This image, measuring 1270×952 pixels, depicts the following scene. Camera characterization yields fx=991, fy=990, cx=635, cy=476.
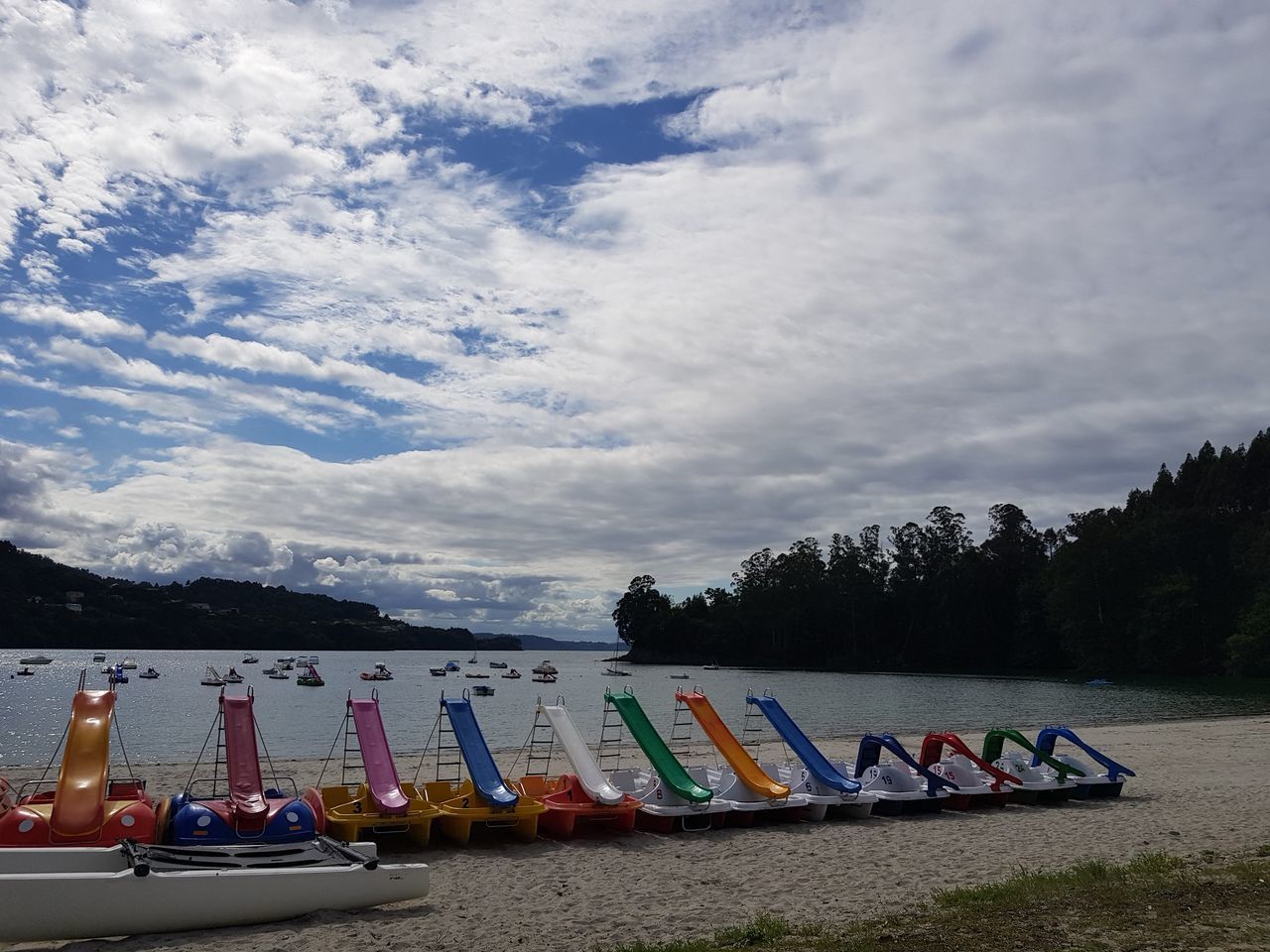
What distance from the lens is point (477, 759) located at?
52.4 feet

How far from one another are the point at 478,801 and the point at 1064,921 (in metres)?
8.94

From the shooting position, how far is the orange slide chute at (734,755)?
1709 cm

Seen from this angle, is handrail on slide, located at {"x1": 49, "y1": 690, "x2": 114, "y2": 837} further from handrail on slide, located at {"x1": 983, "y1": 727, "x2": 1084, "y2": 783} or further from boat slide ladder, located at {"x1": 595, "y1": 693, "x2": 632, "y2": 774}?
handrail on slide, located at {"x1": 983, "y1": 727, "x2": 1084, "y2": 783}

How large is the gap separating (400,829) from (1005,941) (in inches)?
346

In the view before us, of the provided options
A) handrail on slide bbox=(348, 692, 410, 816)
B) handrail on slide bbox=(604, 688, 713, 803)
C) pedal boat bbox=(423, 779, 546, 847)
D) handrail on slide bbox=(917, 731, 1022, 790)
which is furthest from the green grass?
handrail on slide bbox=(917, 731, 1022, 790)

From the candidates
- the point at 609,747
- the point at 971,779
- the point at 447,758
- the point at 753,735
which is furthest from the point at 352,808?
the point at 753,735

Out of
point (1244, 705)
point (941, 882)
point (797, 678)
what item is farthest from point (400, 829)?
point (797, 678)

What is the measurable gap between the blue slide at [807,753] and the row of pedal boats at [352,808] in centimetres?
4

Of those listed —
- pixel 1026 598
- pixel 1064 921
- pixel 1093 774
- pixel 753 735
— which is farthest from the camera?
pixel 1026 598

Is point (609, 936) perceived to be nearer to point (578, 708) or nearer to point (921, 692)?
point (578, 708)

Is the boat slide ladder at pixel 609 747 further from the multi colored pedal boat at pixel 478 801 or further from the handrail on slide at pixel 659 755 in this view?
the multi colored pedal boat at pixel 478 801

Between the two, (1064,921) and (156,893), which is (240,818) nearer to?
(156,893)

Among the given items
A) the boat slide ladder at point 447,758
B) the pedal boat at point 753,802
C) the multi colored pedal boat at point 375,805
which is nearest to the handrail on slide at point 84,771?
the multi colored pedal boat at point 375,805

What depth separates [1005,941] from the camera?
830 cm
